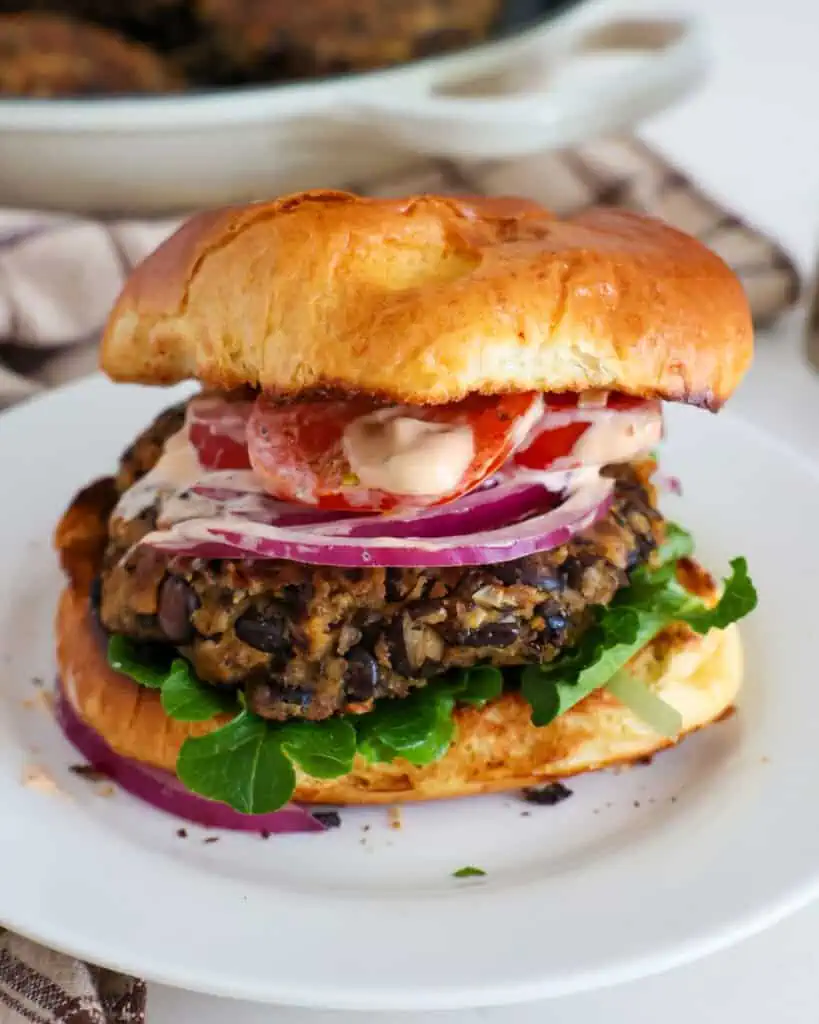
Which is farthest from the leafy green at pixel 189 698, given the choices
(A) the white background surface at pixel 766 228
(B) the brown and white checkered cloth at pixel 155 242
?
(B) the brown and white checkered cloth at pixel 155 242

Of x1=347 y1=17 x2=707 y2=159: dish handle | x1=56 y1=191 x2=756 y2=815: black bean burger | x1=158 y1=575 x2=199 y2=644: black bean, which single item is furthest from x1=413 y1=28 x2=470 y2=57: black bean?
x1=158 y1=575 x2=199 y2=644: black bean

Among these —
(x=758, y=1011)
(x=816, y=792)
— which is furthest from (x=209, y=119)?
(x=758, y=1011)

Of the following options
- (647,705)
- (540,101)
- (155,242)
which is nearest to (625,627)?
(647,705)

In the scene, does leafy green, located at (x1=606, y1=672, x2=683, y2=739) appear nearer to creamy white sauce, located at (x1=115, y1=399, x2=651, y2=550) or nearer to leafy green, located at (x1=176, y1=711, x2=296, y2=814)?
creamy white sauce, located at (x1=115, y1=399, x2=651, y2=550)

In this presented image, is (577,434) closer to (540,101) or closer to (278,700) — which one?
(278,700)

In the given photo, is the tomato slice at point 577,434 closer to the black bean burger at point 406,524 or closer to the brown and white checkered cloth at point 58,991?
the black bean burger at point 406,524

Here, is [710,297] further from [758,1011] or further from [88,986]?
[88,986]
